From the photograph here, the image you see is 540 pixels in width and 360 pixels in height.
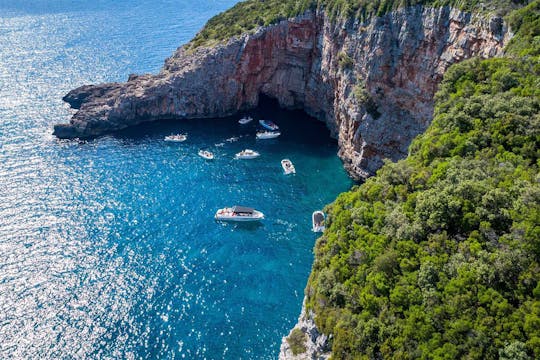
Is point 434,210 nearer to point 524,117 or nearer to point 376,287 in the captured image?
point 376,287

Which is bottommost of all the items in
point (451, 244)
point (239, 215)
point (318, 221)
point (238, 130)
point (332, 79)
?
point (239, 215)

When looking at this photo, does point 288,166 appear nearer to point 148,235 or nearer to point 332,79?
point 332,79

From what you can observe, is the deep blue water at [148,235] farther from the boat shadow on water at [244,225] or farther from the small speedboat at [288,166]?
the small speedboat at [288,166]

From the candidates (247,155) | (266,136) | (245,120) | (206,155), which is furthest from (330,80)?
(206,155)

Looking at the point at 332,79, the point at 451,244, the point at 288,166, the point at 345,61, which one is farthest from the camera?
the point at 332,79

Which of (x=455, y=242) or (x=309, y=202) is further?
(x=309, y=202)

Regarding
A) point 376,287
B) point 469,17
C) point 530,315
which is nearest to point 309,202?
point 469,17
